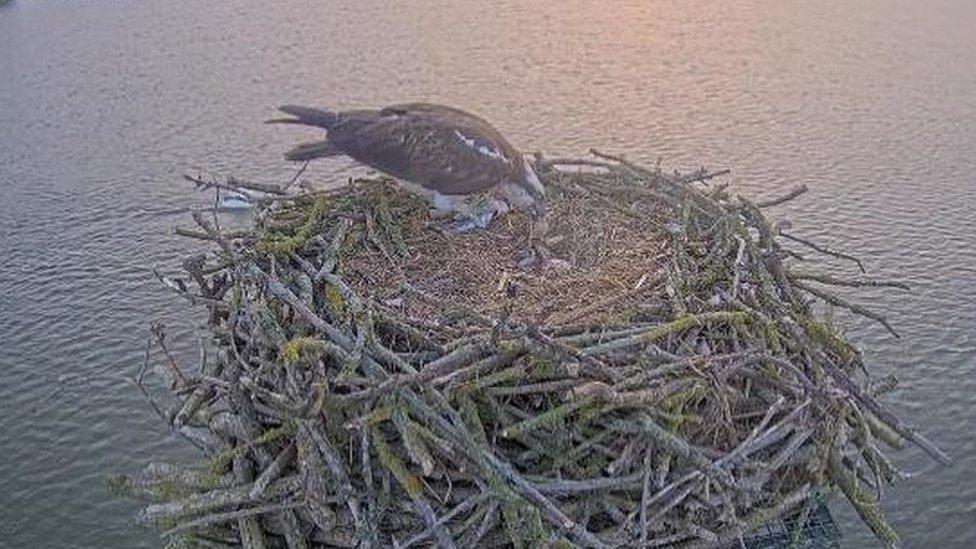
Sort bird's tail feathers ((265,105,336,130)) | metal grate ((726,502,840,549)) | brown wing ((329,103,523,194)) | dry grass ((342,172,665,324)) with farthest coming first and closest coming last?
bird's tail feathers ((265,105,336,130)) → brown wing ((329,103,523,194)) → dry grass ((342,172,665,324)) → metal grate ((726,502,840,549))

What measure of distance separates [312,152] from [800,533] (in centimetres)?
360

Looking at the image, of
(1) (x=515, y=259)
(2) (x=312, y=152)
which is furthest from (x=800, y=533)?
(2) (x=312, y=152)

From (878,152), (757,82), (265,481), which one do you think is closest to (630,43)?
(757,82)

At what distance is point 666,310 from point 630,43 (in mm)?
13747

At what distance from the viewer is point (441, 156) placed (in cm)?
607

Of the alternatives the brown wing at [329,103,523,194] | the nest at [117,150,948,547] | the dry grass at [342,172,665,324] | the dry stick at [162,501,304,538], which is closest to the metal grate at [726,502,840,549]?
the nest at [117,150,948,547]

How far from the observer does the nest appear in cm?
422

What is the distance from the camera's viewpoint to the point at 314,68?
55.1 feet

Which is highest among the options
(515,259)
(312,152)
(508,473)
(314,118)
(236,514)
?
(314,118)

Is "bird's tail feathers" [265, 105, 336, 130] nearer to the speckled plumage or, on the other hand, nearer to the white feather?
the speckled plumage

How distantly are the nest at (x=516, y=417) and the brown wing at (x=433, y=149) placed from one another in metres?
0.96

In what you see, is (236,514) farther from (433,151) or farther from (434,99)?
(434,99)

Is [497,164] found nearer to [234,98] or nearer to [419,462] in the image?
[419,462]

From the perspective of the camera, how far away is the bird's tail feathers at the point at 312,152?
6.28 metres
